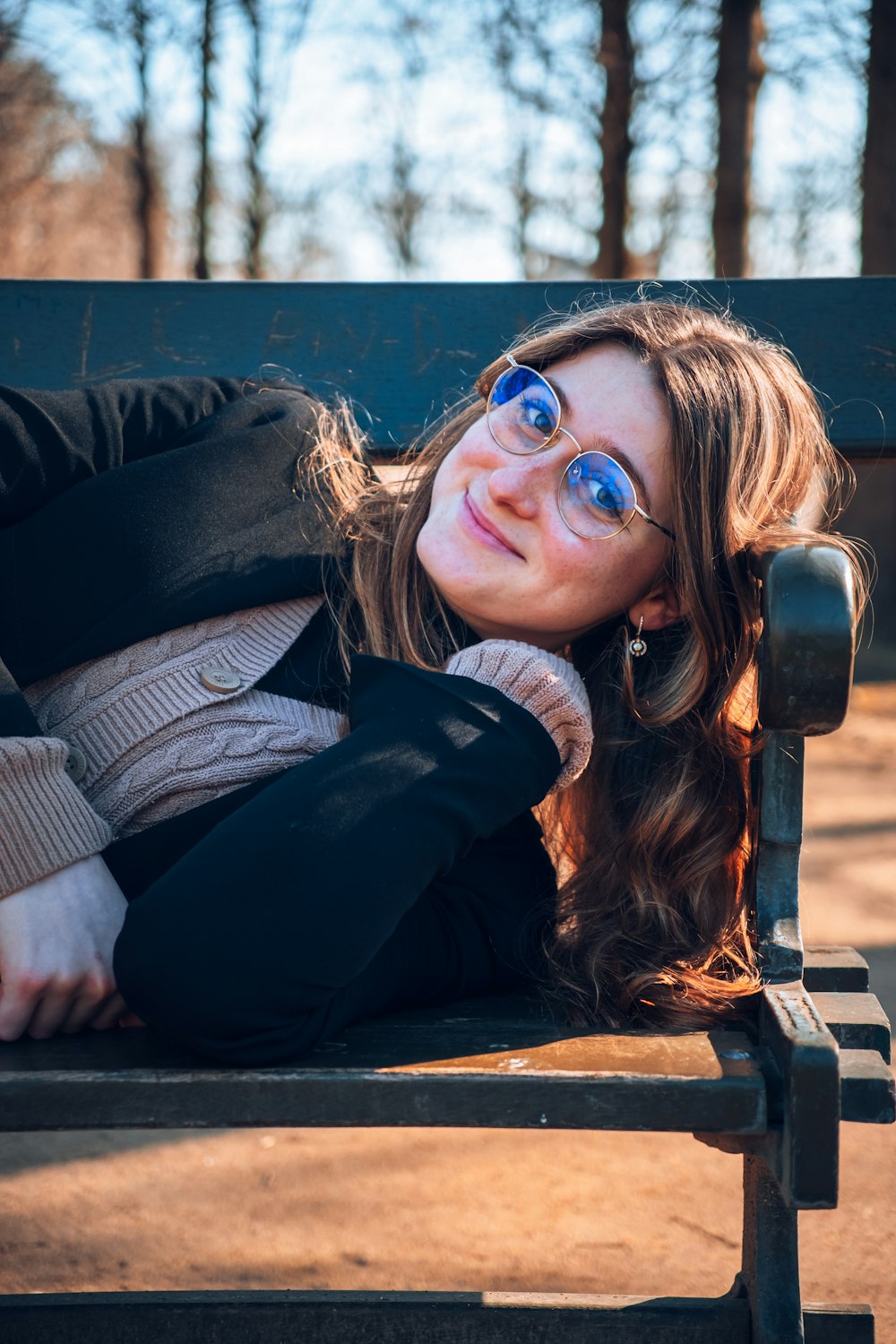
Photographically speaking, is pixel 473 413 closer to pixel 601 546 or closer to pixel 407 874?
pixel 601 546

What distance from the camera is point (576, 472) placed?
164 cm

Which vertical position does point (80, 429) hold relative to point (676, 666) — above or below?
above

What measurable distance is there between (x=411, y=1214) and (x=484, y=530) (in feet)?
4.20

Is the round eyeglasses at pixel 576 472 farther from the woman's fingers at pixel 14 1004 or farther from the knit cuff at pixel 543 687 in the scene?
the woman's fingers at pixel 14 1004

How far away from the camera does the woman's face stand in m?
1.65

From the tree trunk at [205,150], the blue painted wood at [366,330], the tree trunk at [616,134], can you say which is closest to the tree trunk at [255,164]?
the tree trunk at [205,150]

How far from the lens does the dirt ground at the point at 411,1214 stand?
203 centimetres

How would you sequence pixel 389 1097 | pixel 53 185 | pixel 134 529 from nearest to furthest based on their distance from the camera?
pixel 389 1097
pixel 134 529
pixel 53 185

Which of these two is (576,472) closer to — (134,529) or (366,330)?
(134,529)

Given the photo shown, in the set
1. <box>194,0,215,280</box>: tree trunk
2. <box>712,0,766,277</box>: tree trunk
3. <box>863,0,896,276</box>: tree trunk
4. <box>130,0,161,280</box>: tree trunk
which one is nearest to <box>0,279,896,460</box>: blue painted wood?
<box>712,0,766,277</box>: tree trunk

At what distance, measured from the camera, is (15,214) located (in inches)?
603

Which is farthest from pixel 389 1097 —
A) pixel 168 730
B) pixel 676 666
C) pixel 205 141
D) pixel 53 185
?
pixel 53 185

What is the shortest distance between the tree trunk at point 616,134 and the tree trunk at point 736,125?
3.68ft

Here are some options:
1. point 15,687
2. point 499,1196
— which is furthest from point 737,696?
point 499,1196
